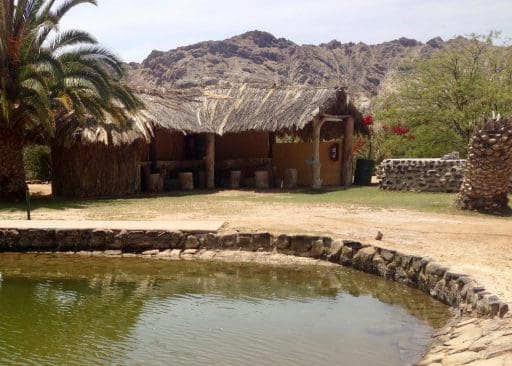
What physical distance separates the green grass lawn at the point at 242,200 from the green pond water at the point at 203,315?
13.1 feet

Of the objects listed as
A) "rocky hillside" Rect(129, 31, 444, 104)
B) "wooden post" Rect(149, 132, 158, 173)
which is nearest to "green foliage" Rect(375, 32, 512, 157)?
"wooden post" Rect(149, 132, 158, 173)

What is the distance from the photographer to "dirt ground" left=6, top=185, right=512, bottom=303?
8.22m

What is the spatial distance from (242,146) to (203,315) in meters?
16.1

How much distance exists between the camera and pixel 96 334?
645cm

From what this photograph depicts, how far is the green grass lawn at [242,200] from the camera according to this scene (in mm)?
13922

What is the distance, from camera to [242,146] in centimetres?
2292

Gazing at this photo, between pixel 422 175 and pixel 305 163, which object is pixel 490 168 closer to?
pixel 422 175

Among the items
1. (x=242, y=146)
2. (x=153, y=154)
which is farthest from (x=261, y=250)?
(x=242, y=146)

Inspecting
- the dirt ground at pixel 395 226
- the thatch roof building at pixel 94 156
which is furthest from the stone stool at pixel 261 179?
the thatch roof building at pixel 94 156

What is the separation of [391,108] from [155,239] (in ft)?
52.0

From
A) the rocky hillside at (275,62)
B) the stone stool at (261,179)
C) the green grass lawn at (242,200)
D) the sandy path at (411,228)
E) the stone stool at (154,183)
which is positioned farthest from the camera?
the rocky hillside at (275,62)

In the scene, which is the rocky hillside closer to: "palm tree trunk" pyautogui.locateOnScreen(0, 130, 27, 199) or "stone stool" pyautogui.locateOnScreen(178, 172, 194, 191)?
"stone stool" pyautogui.locateOnScreen(178, 172, 194, 191)

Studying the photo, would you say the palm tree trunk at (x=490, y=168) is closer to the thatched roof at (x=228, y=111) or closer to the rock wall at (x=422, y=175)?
the rock wall at (x=422, y=175)

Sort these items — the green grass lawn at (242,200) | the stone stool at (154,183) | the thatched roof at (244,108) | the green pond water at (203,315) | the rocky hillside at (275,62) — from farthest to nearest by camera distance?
the rocky hillside at (275,62) → the thatched roof at (244,108) → the stone stool at (154,183) → the green grass lawn at (242,200) → the green pond water at (203,315)
